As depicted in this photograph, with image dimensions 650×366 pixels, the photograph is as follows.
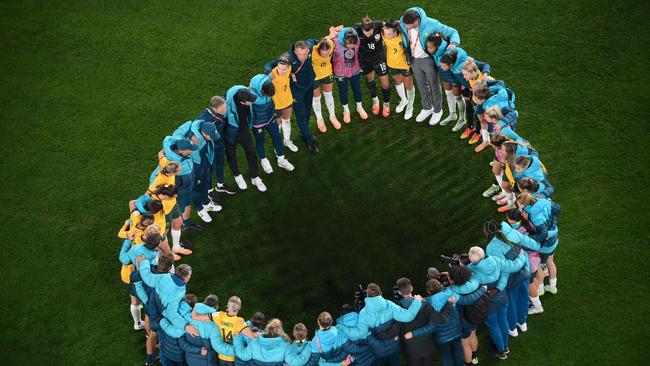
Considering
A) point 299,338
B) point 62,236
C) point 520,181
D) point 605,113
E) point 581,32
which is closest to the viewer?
point 299,338

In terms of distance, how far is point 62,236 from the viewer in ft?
41.7

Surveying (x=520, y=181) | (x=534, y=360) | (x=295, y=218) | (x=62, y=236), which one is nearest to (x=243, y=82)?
(x=295, y=218)

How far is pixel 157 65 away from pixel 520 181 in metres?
6.74

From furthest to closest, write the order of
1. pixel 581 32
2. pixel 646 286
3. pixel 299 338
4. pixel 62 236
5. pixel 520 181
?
pixel 581 32, pixel 62 236, pixel 646 286, pixel 520 181, pixel 299 338

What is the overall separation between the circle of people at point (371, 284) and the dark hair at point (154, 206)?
0.5 inches

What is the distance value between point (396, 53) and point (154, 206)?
14.7ft

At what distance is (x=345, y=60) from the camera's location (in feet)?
43.0

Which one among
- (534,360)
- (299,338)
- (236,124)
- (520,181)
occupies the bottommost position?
(534,360)

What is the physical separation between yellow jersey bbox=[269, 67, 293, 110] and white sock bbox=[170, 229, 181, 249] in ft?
7.53

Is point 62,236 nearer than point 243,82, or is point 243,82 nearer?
point 62,236

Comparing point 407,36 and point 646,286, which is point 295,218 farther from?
point 646,286

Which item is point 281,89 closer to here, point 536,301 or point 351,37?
point 351,37

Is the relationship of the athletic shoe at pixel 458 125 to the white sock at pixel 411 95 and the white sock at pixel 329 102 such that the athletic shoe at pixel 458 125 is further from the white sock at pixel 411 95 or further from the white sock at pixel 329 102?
the white sock at pixel 329 102

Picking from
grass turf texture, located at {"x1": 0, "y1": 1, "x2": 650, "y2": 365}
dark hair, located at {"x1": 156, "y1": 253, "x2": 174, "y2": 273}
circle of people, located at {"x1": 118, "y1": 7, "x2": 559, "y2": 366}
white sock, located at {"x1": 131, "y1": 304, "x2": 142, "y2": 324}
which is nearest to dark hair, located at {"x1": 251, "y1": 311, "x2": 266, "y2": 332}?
circle of people, located at {"x1": 118, "y1": 7, "x2": 559, "y2": 366}
